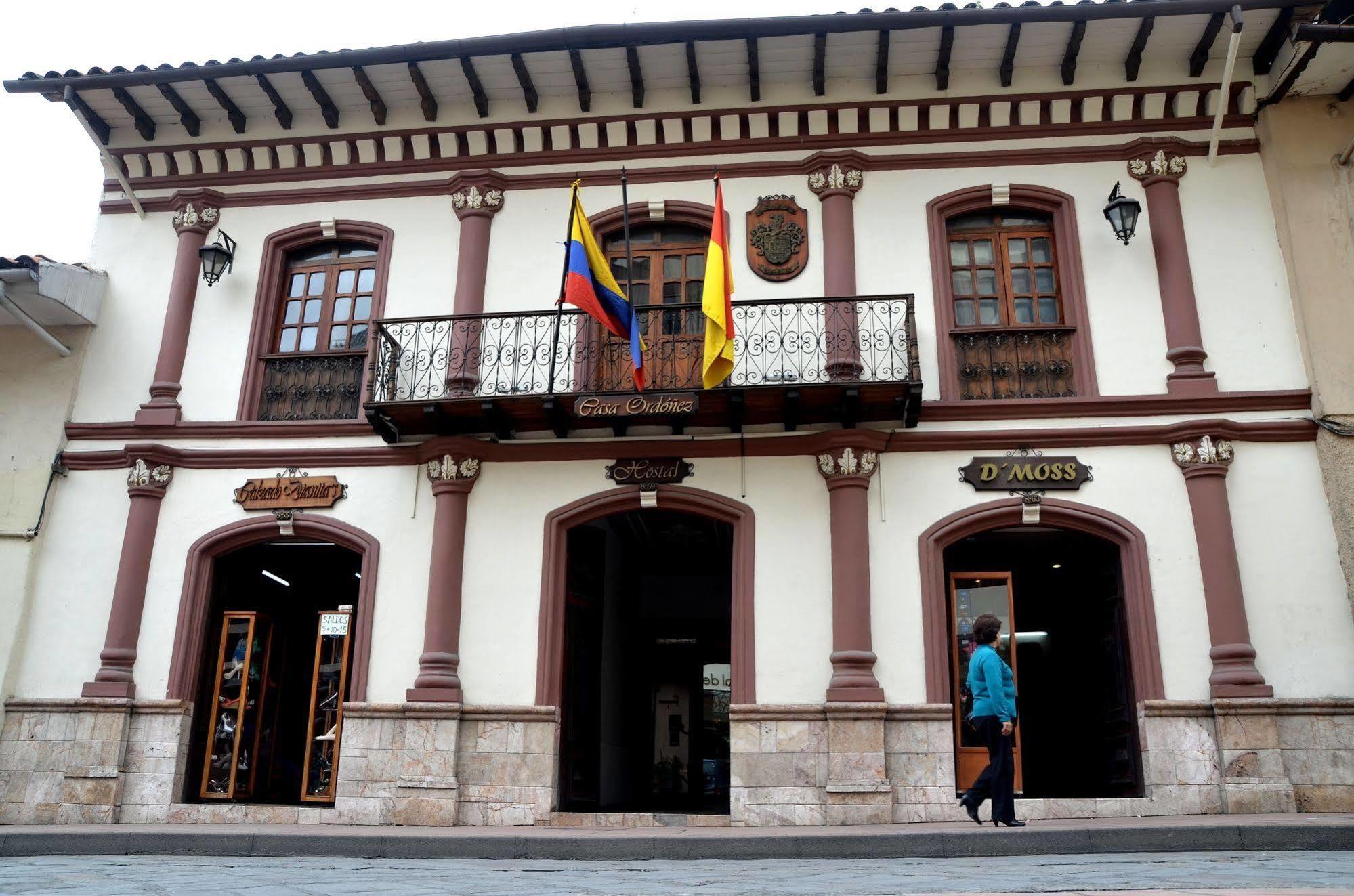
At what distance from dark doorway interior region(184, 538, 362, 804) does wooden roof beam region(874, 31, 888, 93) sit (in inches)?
333

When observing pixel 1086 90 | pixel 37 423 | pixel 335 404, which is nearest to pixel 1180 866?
pixel 1086 90

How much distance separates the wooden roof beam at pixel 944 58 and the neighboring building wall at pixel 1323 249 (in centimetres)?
374

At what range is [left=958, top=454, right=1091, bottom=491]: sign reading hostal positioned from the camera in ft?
40.2

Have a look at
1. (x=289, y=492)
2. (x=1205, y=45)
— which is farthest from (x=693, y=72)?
(x=289, y=492)

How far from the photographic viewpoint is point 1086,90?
13367 mm

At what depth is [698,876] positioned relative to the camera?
7074 millimetres

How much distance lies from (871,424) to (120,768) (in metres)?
9.32

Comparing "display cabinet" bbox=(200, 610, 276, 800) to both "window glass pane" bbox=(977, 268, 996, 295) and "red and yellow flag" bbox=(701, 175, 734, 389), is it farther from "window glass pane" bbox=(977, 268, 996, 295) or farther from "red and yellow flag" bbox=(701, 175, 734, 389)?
"window glass pane" bbox=(977, 268, 996, 295)

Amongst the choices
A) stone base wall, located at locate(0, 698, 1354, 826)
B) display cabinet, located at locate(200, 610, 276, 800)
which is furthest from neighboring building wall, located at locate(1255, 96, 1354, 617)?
display cabinet, located at locate(200, 610, 276, 800)

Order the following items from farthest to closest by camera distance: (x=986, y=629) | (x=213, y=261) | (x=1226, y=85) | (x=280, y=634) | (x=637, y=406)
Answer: (x=280, y=634) < (x=213, y=261) < (x=1226, y=85) < (x=637, y=406) < (x=986, y=629)

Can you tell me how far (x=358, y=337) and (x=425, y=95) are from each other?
3.17 m

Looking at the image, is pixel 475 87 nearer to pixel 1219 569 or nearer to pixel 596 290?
pixel 596 290

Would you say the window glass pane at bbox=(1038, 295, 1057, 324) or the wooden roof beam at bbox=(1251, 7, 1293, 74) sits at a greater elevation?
the wooden roof beam at bbox=(1251, 7, 1293, 74)

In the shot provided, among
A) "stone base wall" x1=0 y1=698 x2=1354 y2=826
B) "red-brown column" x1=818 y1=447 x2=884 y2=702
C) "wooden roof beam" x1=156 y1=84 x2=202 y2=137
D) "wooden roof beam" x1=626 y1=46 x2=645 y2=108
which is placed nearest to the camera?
"stone base wall" x1=0 y1=698 x2=1354 y2=826
